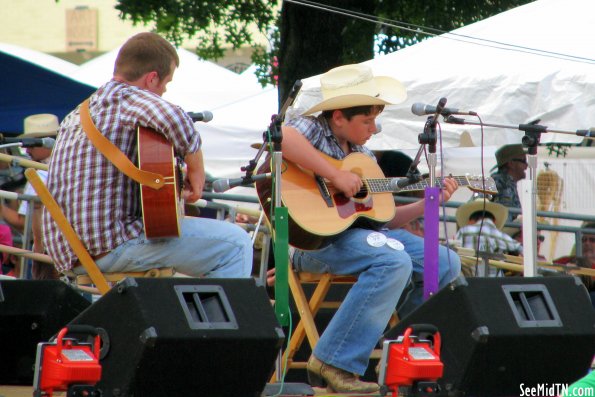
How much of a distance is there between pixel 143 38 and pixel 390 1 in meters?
6.01

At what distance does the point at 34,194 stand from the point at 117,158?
2.00 metres

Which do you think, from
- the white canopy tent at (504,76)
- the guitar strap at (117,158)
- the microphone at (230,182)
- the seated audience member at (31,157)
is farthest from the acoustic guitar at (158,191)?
the white canopy tent at (504,76)

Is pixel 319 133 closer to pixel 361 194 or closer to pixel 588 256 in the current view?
pixel 361 194

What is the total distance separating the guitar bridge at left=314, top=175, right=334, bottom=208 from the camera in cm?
563

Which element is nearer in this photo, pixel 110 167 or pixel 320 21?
pixel 110 167

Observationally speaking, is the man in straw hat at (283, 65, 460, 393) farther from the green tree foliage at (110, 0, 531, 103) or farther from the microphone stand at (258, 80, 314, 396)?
the green tree foliage at (110, 0, 531, 103)

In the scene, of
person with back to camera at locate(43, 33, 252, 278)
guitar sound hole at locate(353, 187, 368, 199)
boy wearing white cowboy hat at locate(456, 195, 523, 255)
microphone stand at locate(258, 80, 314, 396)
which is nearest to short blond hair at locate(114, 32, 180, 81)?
person with back to camera at locate(43, 33, 252, 278)

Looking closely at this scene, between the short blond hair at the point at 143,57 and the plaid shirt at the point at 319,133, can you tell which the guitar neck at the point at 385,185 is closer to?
the plaid shirt at the point at 319,133

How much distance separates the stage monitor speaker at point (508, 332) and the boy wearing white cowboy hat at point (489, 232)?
2.98 metres

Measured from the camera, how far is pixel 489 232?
8023 mm

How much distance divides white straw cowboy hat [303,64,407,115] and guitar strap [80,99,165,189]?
1285 mm

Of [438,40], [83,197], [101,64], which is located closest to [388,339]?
[83,197]

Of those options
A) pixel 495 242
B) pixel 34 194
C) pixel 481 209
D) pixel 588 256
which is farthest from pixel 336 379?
pixel 588 256

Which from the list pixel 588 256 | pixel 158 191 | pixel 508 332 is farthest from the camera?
pixel 588 256
